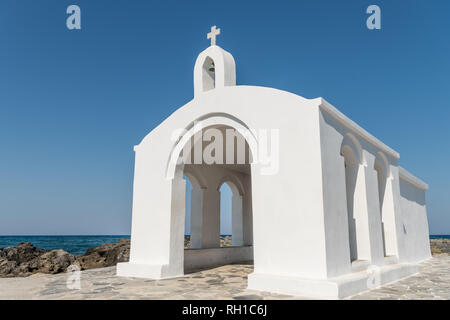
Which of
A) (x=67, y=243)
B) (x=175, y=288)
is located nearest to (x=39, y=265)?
(x=175, y=288)

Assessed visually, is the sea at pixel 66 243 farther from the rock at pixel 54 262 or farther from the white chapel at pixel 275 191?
the white chapel at pixel 275 191

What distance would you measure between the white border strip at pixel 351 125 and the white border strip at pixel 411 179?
8.52 ft

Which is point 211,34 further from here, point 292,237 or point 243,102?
point 292,237

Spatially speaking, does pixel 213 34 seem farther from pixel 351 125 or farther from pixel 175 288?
pixel 175 288

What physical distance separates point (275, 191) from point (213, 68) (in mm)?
4232

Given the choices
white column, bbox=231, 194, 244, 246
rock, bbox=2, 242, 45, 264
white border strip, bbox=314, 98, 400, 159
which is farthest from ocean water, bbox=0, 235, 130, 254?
white border strip, bbox=314, 98, 400, 159

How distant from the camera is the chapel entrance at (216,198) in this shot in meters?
9.45

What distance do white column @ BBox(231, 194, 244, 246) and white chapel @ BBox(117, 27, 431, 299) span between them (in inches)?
45.4

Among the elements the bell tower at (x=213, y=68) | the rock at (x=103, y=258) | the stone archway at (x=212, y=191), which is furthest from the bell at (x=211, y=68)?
the rock at (x=103, y=258)

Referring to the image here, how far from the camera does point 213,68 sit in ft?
29.2

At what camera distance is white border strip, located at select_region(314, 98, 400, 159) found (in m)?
5.94

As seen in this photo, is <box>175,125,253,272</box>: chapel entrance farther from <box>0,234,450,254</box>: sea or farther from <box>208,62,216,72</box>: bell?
<box>0,234,450,254</box>: sea
